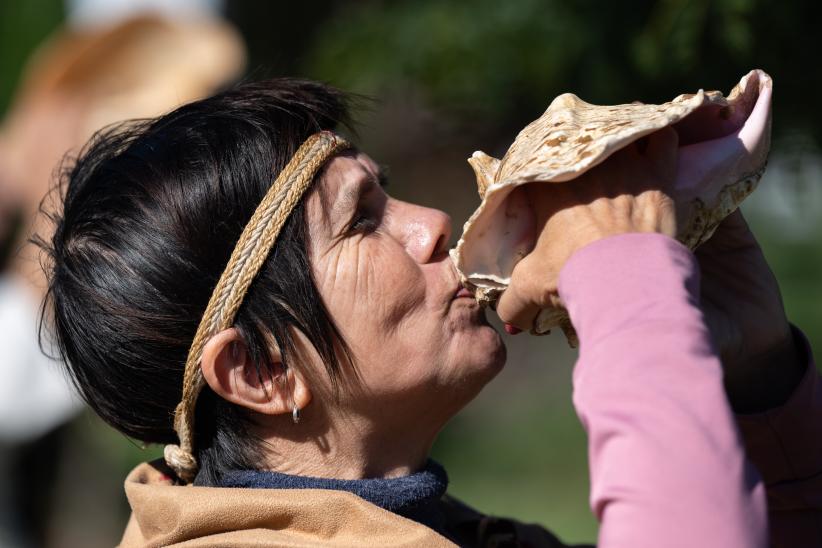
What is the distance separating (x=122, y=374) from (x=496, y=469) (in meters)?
4.68

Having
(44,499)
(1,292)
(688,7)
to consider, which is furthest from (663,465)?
(44,499)

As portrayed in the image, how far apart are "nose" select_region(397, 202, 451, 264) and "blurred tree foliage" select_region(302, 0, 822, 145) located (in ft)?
2.56

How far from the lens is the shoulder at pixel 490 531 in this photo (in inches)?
82.9

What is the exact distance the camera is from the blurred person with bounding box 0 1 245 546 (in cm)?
548

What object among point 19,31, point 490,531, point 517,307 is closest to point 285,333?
point 517,307

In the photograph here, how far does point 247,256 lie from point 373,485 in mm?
444

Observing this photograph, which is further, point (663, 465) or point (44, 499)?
point (44, 499)

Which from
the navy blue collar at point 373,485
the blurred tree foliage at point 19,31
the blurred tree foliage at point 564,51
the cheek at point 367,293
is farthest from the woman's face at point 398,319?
the blurred tree foliage at point 19,31

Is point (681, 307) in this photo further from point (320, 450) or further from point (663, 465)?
point (320, 450)

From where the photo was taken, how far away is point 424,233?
2.01 metres

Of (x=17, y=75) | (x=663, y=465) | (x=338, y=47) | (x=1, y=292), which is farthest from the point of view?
(x=17, y=75)

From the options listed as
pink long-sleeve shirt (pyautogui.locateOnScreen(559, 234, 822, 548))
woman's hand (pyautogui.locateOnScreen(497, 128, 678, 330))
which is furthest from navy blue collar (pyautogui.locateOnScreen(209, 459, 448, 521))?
pink long-sleeve shirt (pyautogui.locateOnScreen(559, 234, 822, 548))

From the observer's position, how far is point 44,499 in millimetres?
6371

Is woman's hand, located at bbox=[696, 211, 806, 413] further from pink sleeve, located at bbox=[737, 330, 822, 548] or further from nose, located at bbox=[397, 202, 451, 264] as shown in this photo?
nose, located at bbox=[397, 202, 451, 264]
